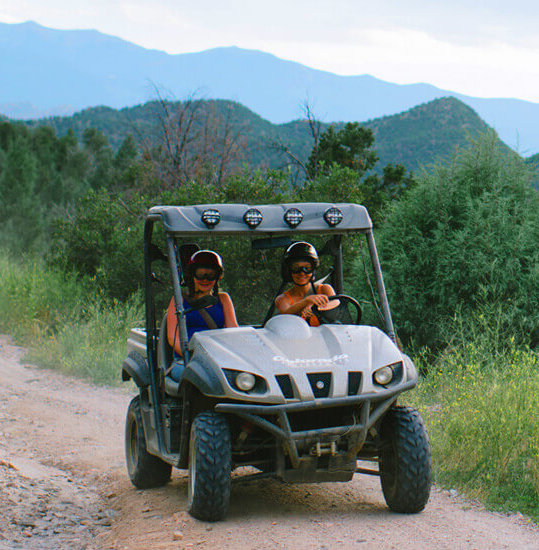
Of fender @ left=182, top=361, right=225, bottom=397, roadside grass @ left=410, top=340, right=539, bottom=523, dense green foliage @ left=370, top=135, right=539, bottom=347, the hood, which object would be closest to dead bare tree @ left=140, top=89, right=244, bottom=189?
dense green foliage @ left=370, top=135, right=539, bottom=347

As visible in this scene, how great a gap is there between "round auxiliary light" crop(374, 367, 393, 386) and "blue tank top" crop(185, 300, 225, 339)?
1.49 meters

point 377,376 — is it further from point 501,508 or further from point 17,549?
point 17,549

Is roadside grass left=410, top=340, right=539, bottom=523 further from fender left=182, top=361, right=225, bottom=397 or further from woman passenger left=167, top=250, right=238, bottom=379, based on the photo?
fender left=182, top=361, right=225, bottom=397

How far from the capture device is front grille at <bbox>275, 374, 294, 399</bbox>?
423 centimetres

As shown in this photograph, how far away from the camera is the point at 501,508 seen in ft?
17.3

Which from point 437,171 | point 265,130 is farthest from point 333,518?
point 265,130

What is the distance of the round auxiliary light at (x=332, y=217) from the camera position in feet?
16.4

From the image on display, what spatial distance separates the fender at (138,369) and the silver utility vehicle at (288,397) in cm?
54

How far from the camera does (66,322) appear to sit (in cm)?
1417

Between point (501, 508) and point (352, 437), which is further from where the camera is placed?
point (501, 508)

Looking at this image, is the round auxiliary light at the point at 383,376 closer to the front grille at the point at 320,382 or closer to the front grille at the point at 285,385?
the front grille at the point at 320,382

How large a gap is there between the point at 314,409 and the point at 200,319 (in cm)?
149

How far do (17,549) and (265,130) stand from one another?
5528cm

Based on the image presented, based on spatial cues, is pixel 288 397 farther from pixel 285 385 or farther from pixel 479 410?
pixel 479 410
